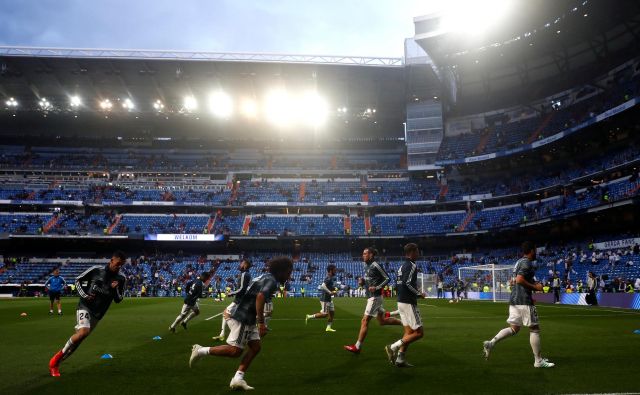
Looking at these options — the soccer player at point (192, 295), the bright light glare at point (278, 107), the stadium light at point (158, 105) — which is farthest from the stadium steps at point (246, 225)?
the soccer player at point (192, 295)

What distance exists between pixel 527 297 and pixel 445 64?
169 feet

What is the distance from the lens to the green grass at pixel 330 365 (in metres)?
6.92

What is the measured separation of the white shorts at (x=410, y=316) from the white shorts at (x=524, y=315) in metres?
1.69

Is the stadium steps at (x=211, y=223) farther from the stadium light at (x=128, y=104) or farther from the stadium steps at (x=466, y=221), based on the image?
the stadium steps at (x=466, y=221)

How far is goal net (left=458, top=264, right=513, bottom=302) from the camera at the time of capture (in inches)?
1474

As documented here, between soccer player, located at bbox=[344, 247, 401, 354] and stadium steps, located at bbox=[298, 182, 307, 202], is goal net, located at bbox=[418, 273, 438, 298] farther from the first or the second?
soccer player, located at bbox=[344, 247, 401, 354]

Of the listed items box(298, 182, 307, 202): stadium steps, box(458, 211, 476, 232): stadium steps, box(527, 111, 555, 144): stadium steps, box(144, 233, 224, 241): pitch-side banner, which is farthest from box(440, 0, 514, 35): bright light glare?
box(144, 233, 224, 241): pitch-side banner

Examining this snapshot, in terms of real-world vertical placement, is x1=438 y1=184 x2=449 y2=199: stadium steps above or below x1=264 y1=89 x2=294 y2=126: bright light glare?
below

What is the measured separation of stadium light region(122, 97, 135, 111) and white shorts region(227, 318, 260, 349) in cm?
6316

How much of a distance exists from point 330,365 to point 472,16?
Answer: 4750cm

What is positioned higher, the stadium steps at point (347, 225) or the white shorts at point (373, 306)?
the stadium steps at point (347, 225)

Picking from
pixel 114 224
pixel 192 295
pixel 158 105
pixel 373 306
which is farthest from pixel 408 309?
pixel 158 105

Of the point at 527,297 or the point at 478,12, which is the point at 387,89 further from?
the point at 527,297

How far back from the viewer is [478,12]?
46750 millimetres
